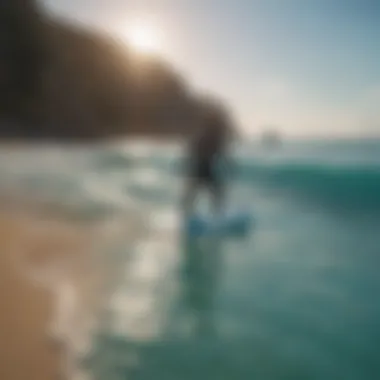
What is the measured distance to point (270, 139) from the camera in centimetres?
118

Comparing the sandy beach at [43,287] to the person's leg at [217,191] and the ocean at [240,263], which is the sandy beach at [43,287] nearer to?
the ocean at [240,263]

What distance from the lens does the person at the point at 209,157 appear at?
1.18 meters

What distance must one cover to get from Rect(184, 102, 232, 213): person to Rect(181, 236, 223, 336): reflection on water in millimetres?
79

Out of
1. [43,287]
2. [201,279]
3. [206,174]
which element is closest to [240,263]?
[201,279]

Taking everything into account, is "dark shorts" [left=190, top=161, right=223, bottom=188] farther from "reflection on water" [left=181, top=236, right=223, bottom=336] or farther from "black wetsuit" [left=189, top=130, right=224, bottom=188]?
"reflection on water" [left=181, top=236, right=223, bottom=336]

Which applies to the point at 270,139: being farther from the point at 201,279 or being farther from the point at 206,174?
the point at 201,279

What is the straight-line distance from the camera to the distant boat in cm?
118

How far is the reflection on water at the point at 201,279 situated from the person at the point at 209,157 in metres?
0.08

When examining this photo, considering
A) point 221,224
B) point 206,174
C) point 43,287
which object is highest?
point 206,174

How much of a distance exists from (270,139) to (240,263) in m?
0.28

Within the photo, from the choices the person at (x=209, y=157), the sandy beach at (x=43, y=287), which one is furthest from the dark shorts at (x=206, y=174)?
the sandy beach at (x=43, y=287)

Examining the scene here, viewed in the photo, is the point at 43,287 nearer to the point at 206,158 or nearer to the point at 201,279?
the point at 201,279

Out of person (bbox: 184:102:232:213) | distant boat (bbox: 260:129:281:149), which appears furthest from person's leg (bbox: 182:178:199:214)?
distant boat (bbox: 260:129:281:149)

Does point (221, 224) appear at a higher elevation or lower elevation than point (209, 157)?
lower
